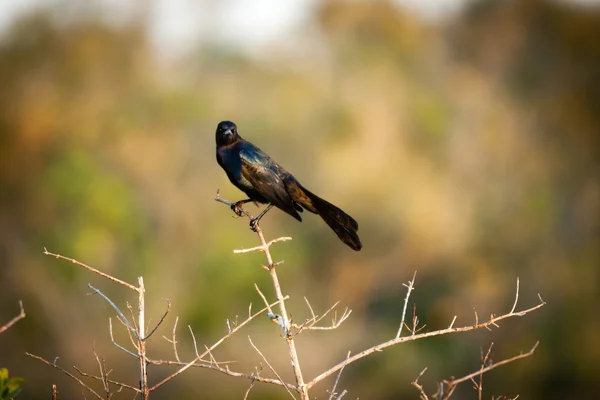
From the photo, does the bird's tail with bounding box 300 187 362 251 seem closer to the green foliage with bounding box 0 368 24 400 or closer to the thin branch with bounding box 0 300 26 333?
the green foliage with bounding box 0 368 24 400

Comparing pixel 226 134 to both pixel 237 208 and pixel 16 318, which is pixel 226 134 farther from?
pixel 16 318

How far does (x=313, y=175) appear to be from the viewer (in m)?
27.4

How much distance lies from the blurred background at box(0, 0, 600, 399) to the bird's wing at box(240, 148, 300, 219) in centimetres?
1580

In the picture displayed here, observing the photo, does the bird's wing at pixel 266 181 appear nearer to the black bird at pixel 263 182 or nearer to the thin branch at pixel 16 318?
the black bird at pixel 263 182

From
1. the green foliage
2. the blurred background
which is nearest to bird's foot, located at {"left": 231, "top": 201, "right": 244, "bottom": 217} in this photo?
the green foliage

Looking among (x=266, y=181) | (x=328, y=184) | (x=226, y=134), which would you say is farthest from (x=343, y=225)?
(x=328, y=184)

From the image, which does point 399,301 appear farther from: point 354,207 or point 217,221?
point 217,221

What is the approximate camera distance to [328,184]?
2734cm

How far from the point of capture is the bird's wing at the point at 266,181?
234 inches

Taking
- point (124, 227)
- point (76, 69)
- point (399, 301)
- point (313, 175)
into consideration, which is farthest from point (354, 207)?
point (76, 69)

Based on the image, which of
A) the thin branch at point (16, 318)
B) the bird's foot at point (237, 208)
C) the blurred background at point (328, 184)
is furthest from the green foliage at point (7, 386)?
the blurred background at point (328, 184)

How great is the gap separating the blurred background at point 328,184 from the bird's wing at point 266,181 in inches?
622

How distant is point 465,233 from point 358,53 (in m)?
9.74

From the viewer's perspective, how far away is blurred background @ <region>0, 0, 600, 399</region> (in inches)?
928
